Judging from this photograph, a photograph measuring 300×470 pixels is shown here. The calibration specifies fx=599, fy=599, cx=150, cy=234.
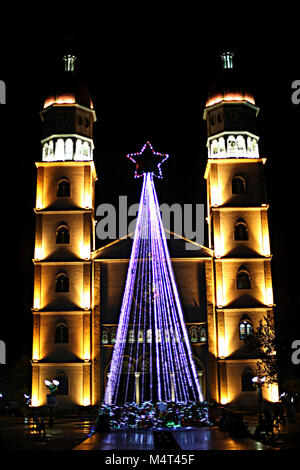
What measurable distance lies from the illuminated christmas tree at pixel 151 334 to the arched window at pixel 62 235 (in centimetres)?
477

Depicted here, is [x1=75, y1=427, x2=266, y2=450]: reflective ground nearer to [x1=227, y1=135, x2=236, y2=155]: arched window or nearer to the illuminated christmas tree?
the illuminated christmas tree

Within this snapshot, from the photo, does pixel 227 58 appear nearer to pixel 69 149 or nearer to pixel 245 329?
pixel 69 149

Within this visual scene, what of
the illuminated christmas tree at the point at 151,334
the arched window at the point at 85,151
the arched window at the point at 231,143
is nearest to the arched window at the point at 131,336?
the illuminated christmas tree at the point at 151,334

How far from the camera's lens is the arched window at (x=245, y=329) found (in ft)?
127

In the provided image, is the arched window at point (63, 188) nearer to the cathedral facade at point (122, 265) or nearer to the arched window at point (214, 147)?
the cathedral facade at point (122, 265)

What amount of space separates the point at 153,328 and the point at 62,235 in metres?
8.91

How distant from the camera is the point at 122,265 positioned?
1593 inches

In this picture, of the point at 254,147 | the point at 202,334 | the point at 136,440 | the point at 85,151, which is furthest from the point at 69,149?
the point at 136,440

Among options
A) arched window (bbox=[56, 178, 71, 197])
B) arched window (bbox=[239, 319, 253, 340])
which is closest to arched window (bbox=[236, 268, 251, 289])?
arched window (bbox=[239, 319, 253, 340])

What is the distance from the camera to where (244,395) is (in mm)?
37500

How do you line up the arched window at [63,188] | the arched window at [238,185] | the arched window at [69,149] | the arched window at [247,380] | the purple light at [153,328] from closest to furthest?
the arched window at [247,380], the purple light at [153,328], the arched window at [63,188], the arched window at [238,185], the arched window at [69,149]
